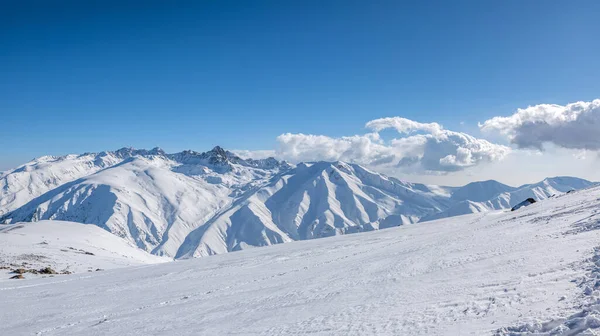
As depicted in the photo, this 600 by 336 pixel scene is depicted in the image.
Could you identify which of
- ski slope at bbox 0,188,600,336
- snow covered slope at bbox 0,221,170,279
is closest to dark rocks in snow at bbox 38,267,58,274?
snow covered slope at bbox 0,221,170,279

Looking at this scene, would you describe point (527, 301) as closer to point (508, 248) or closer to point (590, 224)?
point (508, 248)

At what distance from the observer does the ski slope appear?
10211 millimetres

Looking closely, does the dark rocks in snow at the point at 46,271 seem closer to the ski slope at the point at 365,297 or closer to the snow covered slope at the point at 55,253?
the snow covered slope at the point at 55,253

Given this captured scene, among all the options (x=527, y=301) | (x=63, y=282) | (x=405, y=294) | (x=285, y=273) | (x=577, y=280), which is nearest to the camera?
(x=527, y=301)

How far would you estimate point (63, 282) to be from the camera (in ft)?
97.1

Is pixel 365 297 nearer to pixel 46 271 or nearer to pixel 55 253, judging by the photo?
pixel 46 271

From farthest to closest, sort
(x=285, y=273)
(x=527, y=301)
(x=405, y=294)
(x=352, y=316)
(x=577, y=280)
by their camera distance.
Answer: (x=285, y=273) → (x=405, y=294) → (x=352, y=316) → (x=577, y=280) → (x=527, y=301)

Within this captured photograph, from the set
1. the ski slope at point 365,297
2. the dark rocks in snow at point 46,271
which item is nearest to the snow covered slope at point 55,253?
the dark rocks in snow at point 46,271

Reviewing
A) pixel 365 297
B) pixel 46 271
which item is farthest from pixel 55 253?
pixel 365 297

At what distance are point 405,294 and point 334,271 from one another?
856 centimetres

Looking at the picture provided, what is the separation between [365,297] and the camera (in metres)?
14.8

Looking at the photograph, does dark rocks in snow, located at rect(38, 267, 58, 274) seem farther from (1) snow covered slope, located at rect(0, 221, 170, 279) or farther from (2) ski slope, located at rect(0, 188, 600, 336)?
(2) ski slope, located at rect(0, 188, 600, 336)

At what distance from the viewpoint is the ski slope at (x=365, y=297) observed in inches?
402

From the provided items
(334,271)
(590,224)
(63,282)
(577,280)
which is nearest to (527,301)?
(577,280)
